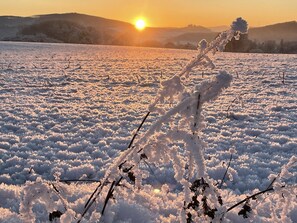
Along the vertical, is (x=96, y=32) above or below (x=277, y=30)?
below

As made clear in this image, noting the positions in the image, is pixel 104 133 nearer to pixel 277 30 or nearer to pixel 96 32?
pixel 96 32

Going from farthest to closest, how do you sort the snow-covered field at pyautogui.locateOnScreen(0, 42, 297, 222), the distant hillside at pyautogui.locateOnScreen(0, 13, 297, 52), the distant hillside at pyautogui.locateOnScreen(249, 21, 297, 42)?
1. the distant hillside at pyautogui.locateOnScreen(249, 21, 297, 42)
2. the distant hillside at pyautogui.locateOnScreen(0, 13, 297, 52)
3. the snow-covered field at pyautogui.locateOnScreen(0, 42, 297, 222)

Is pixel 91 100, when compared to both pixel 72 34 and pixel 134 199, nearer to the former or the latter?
pixel 134 199

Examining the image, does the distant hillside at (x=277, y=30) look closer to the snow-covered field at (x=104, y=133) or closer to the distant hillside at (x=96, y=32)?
the distant hillside at (x=96, y=32)

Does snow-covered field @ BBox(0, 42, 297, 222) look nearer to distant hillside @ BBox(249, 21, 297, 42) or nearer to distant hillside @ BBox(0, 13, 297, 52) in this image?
distant hillside @ BBox(0, 13, 297, 52)

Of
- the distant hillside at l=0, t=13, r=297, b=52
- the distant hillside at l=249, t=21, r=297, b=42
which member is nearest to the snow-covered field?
the distant hillside at l=0, t=13, r=297, b=52

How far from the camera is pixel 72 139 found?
5.11 meters

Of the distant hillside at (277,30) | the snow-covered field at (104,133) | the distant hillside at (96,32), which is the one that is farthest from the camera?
the distant hillside at (277,30)

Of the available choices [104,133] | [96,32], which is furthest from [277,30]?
[104,133]

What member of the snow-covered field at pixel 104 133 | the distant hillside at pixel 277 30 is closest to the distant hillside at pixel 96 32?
the distant hillside at pixel 277 30

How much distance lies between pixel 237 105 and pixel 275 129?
1810 mm

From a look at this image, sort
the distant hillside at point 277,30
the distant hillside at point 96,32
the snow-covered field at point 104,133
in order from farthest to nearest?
the distant hillside at point 277,30 → the distant hillside at point 96,32 → the snow-covered field at point 104,133

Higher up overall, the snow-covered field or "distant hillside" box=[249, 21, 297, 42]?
"distant hillside" box=[249, 21, 297, 42]

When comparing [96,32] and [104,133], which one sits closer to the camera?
[104,133]
